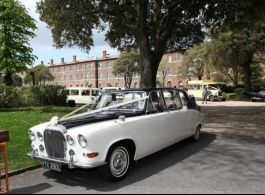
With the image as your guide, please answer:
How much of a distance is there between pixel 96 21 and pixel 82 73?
7251 centimetres

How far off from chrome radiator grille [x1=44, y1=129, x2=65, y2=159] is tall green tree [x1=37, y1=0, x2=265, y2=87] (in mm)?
8997

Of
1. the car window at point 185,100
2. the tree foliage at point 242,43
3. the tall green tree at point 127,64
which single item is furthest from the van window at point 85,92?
the tall green tree at point 127,64

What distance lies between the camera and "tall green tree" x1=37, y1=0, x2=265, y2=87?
12.9m

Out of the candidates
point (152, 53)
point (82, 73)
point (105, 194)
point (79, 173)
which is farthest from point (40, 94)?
point (82, 73)

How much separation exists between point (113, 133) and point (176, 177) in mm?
1467

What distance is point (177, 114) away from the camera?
6.68 metres

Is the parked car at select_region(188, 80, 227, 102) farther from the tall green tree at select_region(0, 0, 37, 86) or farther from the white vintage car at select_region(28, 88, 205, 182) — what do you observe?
the white vintage car at select_region(28, 88, 205, 182)

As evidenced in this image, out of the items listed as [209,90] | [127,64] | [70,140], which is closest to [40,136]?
[70,140]

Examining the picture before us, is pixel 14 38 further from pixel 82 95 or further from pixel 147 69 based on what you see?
pixel 147 69

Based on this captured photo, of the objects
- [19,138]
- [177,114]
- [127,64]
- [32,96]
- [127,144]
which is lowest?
[19,138]

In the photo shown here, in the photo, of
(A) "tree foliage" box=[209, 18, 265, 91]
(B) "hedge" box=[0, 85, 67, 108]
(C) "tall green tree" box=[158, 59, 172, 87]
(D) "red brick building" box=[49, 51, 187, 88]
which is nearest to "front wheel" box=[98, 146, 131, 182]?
(B) "hedge" box=[0, 85, 67, 108]

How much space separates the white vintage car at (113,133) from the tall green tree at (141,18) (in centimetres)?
755

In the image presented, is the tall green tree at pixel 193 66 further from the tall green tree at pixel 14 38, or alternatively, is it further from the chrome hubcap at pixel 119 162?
the chrome hubcap at pixel 119 162

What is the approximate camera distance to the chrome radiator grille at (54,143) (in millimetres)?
4621
